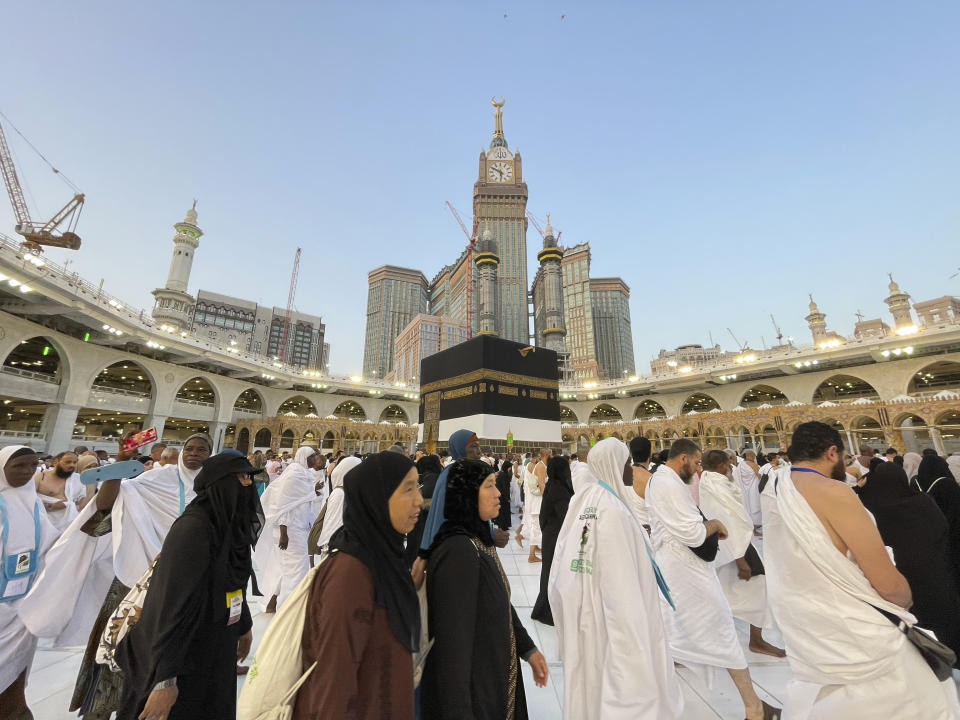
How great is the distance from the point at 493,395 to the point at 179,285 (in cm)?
3564

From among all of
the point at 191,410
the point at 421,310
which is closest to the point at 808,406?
the point at 191,410

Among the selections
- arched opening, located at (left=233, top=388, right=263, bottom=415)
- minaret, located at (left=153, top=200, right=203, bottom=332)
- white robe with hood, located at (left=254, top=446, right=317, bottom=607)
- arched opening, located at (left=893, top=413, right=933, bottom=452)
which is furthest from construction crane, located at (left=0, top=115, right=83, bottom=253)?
arched opening, located at (left=893, top=413, right=933, bottom=452)

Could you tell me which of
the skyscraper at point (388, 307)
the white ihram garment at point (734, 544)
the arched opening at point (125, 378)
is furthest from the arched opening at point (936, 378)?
the skyscraper at point (388, 307)

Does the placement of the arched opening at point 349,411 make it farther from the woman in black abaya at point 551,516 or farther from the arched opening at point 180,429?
the woman in black abaya at point 551,516

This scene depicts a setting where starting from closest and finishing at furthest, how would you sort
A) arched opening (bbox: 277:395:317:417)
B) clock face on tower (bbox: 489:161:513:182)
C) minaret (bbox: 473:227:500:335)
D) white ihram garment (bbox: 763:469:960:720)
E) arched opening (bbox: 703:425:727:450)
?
1. white ihram garment (bbox: 763:469:960:720)
2. arched opening (bbox: 703:425:727:450)
3. arched opening (bbox: 277:395:317:417)
4. minaret (bbox: 473:227:500:335)
5. clock face on tower (bbox: 489:161:513:182)

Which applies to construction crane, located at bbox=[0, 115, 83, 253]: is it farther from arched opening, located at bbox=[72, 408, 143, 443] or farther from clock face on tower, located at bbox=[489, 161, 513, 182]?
clock face on tower, located at bbox=[489, 161, 513, 182]

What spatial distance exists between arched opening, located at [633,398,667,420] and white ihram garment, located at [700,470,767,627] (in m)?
32.6

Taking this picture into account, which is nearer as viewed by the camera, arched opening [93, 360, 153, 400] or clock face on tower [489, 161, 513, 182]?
arched opening [93, 360, 153, 400]

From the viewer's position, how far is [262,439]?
28156 mm

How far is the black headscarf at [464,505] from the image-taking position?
1.37 m

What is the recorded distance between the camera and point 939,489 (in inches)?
111

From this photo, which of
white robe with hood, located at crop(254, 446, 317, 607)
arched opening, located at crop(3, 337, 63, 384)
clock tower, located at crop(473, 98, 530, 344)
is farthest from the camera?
clock tower, located at crop(473, 98, 530, 344)

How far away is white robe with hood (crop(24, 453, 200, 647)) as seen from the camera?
7.02 feet

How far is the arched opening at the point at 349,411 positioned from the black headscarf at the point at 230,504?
113ft
